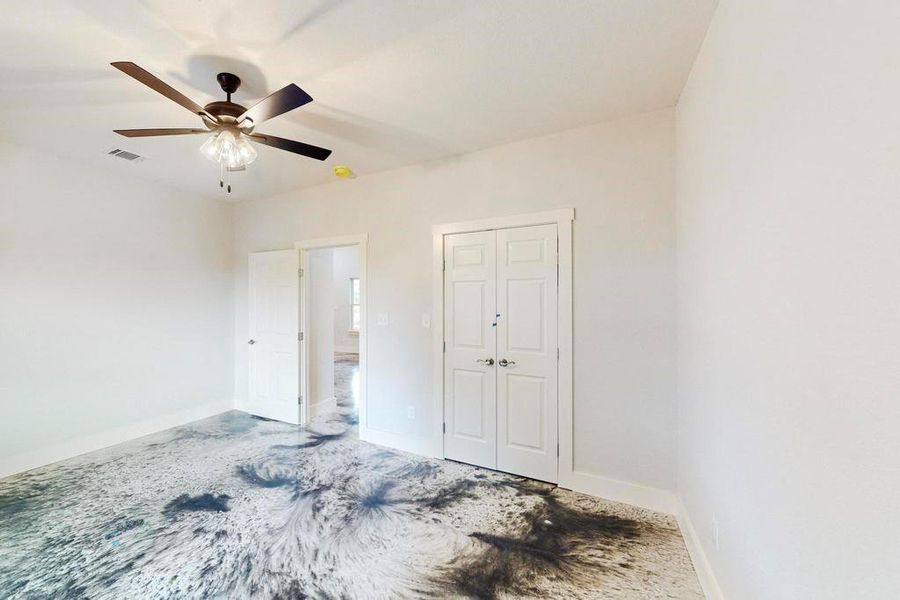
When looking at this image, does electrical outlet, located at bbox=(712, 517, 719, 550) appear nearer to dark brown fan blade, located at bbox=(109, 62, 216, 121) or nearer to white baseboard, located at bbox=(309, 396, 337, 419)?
dark brown fan blade, located at bbox=(109, 62, 216, 121)

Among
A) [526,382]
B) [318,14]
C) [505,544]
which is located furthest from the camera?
[526,382]

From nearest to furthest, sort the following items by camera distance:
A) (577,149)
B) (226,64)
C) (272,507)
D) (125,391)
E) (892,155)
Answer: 1. (892,155)
2. (226,64)
3. (272,507)
4. (577,149)
5. (125,391)

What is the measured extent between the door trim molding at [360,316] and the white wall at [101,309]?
128cm

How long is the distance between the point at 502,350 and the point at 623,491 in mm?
1328

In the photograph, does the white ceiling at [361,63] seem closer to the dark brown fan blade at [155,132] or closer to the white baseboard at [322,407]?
the dark brown fan blade at [155,132]

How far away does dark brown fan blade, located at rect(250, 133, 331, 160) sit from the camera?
2.01m

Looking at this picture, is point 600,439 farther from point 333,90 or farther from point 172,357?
point 172,357

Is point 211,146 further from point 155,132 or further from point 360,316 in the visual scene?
point 360,316

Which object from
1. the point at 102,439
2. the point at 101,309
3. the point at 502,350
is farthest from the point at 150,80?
the point at 102,439

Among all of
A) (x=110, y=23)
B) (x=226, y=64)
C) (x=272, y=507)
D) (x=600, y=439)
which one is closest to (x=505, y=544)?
(x=600, y=439)

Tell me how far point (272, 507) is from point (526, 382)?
2.10m

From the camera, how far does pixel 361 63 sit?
1.92 metres

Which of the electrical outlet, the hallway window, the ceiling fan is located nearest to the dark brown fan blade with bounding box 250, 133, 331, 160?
the ceiling fan

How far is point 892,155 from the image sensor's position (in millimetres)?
633
